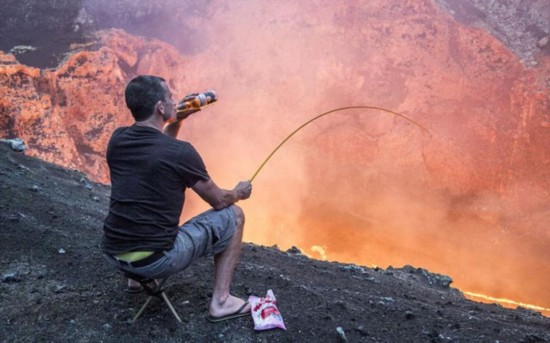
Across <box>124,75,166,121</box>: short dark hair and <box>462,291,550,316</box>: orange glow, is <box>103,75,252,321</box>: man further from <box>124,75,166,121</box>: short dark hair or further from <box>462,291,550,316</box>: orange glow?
<box>462,291,550,316</box>: orange glow

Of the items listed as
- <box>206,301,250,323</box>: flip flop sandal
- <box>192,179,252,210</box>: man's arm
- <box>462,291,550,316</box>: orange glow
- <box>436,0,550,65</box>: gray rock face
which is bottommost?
<box>206,301,250,323</box>: flip flop sandal

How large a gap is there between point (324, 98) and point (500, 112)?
15.1 ft

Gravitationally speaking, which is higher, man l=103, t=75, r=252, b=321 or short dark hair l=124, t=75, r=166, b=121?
short dark hair l=124, t=75, r=166, b=121

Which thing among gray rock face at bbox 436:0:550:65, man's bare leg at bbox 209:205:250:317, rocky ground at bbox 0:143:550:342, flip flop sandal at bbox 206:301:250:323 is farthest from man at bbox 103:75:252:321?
gray rock face at bbox 436:0:550:65

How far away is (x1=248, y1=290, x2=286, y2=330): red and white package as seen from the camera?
3.12 m

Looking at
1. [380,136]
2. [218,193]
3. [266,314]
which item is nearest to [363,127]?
[380,136]

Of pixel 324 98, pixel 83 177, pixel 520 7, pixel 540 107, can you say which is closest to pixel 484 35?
pixel 520 7

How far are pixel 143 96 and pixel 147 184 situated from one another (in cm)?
57

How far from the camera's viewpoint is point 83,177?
7512 mm

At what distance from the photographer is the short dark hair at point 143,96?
2.88 m

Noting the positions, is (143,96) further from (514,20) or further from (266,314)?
(514,20)

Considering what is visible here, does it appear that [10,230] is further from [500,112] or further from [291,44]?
[500,112]

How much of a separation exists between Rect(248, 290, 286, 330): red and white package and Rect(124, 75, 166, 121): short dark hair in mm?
1538

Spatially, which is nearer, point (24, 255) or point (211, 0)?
point (24, 255)
